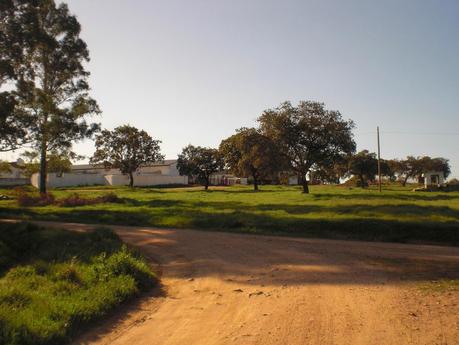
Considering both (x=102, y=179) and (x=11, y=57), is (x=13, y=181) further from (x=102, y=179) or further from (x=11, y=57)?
(x=11, y=57)

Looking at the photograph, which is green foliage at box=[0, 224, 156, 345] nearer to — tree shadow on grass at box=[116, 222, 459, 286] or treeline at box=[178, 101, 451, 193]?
tree shadow on grass at box=[116, 222, 459, 286]

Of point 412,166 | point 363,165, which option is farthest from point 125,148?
point 412,166

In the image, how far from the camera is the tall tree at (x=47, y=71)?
1185 inches

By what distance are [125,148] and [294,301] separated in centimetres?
6672

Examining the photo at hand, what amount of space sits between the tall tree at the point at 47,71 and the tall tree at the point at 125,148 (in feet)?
98.3

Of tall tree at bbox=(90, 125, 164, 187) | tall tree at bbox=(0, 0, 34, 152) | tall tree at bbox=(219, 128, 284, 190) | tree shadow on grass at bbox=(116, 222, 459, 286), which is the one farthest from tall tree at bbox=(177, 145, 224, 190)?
tree shadow on grass at bbox=(116, 222, 459, 286)

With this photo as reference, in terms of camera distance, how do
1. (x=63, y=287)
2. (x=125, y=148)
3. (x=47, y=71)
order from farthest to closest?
(x=125, y=148), (x=47, y=71), (x=63, y=287)

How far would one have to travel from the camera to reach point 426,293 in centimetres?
837

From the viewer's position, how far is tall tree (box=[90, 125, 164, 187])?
71.4 meters

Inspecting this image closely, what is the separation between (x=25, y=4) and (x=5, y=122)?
8.43 metres

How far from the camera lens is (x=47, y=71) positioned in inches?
1549

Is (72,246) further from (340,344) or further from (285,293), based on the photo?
(340,344)

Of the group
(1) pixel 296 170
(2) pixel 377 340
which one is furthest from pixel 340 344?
(1) pixel 296 170

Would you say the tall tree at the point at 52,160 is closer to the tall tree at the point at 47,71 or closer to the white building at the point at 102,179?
the tall tree at the point at 47,71
